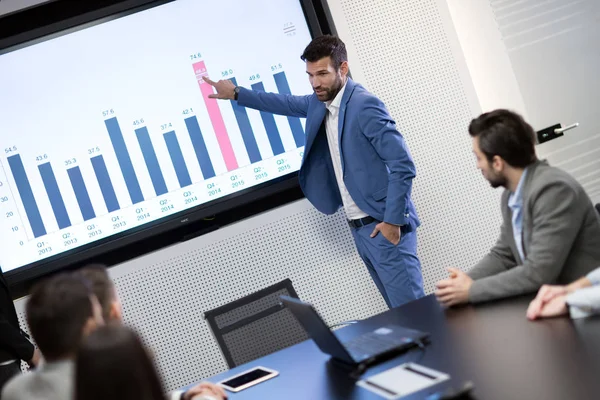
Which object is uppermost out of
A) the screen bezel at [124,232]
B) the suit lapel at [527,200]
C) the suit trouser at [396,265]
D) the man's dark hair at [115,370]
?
the screen bezel at [124,232]

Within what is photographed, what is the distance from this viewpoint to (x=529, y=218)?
2.71 m

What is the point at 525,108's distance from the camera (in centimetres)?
516

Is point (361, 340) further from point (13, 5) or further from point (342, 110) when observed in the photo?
point (13, 5)

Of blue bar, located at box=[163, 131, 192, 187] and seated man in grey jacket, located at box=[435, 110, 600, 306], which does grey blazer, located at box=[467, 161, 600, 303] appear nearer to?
seated man in grey jacket, located at box=[435, 110, 600, 306]

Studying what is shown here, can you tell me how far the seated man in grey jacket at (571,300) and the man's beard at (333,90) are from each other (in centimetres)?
200

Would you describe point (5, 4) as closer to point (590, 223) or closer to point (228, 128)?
point (228, 128)

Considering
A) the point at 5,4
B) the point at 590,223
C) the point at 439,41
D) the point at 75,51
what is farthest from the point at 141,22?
the point at 590,223

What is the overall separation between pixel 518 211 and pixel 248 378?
1.08 m

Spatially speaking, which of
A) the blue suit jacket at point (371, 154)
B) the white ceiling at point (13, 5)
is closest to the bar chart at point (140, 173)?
the blue suit jacket at point (371, 154)

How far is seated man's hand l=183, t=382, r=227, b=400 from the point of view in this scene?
247cm

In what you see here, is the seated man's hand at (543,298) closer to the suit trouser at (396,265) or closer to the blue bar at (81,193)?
the suit trouser at (396,265)

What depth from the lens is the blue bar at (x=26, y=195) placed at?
4.56 metres

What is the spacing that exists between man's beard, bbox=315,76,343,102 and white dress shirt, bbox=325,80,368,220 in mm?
17

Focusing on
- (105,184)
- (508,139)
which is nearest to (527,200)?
(508,139)
